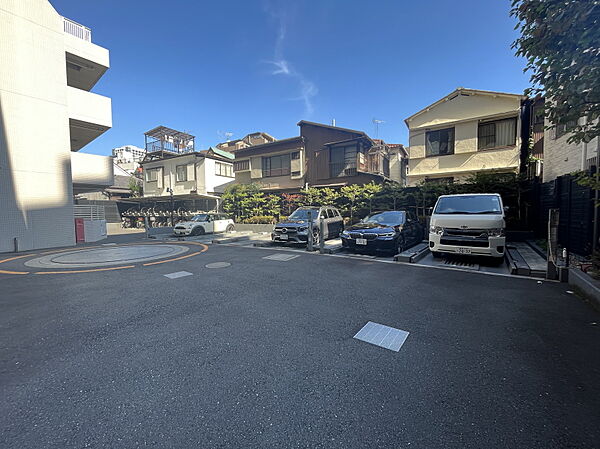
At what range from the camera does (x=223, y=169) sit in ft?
87.0

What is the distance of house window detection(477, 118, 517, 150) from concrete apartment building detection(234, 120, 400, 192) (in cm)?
644

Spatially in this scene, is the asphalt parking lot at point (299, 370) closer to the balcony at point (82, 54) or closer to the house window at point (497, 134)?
the house window at point (497, 134)

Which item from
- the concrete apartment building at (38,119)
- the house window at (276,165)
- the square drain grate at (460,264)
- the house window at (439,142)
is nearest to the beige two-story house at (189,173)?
the house window at (276,165)

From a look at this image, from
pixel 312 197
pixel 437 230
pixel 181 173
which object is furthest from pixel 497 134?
pixel 181 173

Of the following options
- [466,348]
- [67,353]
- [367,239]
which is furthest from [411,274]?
[67,353]

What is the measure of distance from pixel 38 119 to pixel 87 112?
249 centimetres

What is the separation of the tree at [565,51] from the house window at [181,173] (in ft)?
87.9

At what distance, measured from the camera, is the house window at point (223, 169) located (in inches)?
1013

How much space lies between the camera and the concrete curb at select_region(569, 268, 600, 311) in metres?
4.04

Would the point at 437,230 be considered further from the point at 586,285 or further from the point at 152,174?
the point at 152,174

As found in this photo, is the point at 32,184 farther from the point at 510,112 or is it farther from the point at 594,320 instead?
the point at 510,112

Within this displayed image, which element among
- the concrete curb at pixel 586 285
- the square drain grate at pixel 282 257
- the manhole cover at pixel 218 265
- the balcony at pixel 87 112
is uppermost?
the balcony at pixel 87 112

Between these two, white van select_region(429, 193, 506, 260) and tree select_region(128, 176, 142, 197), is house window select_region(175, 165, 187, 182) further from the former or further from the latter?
white van select_region(429, 193, 506, 260)

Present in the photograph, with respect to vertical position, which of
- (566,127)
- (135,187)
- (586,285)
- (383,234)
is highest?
(135,187)
